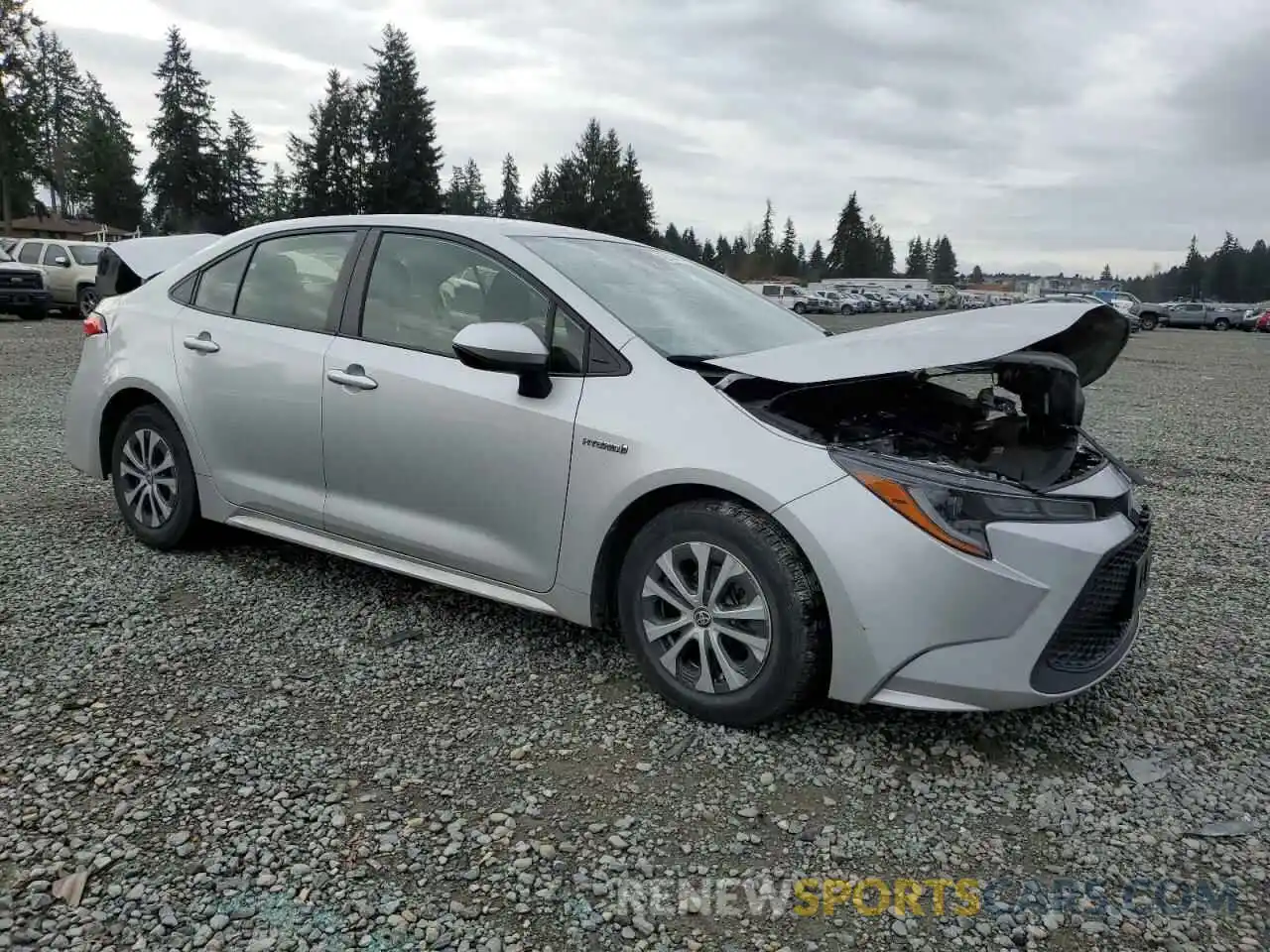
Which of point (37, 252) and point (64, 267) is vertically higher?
point (37, 252)

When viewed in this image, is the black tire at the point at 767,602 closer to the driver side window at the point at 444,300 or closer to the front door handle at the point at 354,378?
the driver side window at the point at 444,300

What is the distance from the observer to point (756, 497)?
2809mm

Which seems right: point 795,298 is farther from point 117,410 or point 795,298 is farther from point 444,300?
point 444,300

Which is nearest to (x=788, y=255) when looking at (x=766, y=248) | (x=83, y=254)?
(x=766, y=248)

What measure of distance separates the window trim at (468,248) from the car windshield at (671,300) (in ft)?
0.40

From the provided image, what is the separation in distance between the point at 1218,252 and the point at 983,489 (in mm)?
126588

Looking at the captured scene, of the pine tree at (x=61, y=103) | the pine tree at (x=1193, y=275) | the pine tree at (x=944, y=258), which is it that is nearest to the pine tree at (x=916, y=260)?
the pine tree at (x=944, y=258)

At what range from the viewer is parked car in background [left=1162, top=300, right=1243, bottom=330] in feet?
156

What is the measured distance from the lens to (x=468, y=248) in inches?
144

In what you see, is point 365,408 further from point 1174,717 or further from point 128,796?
point 1174,717

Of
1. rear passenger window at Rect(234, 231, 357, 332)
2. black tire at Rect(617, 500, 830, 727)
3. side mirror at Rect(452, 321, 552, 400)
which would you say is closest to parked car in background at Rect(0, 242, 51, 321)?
rear passenger window at Rect(234, 231, 357, 332)

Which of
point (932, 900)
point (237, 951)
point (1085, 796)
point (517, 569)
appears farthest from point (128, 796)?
point (1085, 796)

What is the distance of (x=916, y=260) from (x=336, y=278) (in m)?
158

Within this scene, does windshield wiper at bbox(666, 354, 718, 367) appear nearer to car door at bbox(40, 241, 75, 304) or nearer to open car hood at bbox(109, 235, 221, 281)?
open car hood at bbox(109, 235, 221, 281)
